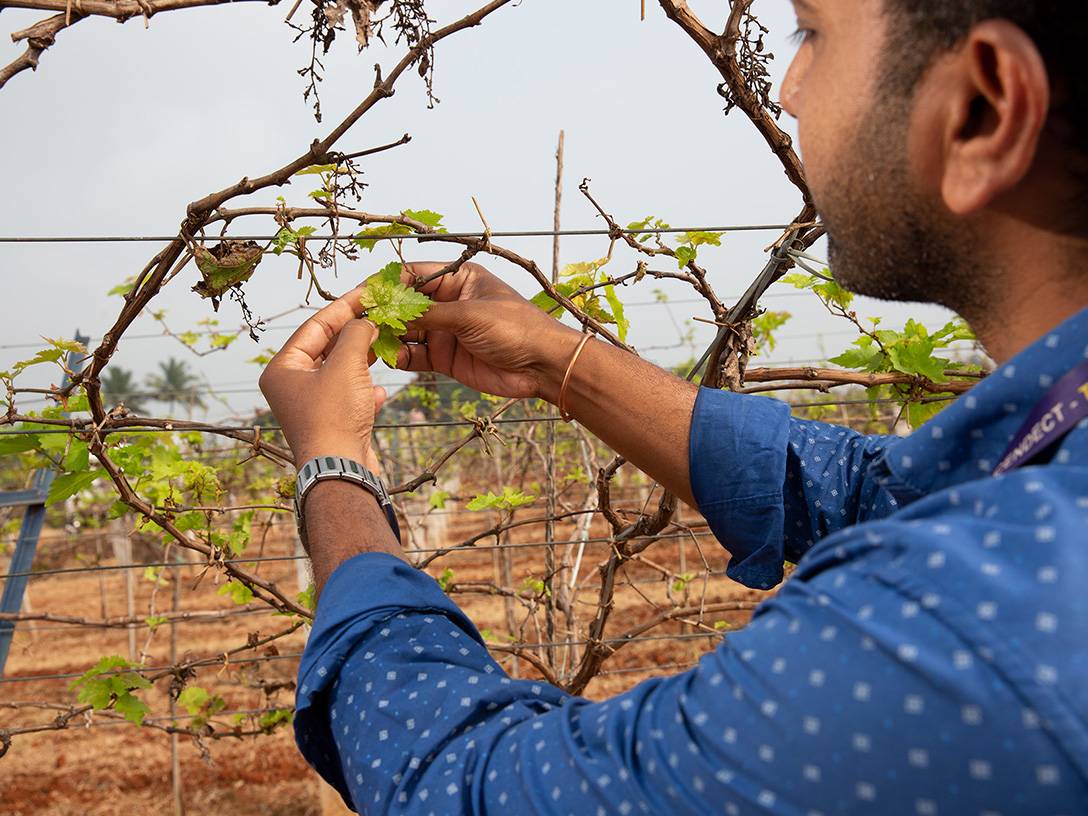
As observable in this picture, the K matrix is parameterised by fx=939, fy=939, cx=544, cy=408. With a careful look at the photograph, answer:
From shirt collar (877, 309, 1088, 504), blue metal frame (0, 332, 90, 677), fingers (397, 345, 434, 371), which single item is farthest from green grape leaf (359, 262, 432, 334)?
blue metal frame (0, 332, 90, 677)

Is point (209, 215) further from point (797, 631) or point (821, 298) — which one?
point (821, 298)

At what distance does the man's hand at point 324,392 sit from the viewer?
1319mm

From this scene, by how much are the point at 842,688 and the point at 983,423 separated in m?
0.36

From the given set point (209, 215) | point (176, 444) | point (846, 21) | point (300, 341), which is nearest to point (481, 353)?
point (300, 341)

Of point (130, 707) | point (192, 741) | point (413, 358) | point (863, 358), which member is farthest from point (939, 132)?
point (192, 741)

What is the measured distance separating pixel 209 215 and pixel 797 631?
1299mm

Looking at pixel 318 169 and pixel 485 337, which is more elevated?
pixel 318 169

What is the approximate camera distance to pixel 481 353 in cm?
169

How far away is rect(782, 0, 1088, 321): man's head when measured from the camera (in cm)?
80

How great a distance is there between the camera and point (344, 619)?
1.03 m

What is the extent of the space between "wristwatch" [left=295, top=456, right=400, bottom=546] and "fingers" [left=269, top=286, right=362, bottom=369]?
0.27 m

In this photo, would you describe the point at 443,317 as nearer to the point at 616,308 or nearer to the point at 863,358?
the point at 616,308

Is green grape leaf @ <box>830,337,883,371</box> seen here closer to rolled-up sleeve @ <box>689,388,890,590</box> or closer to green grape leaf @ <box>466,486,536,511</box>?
rolled-up sleeve @ <box>689,388,890,590</box>

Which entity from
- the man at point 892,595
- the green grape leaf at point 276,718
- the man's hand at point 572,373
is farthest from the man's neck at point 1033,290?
the green grape leaf at point 276,718
